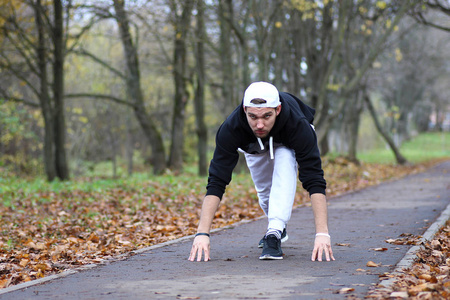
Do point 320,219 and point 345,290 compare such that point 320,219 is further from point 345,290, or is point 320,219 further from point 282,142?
point 345,290

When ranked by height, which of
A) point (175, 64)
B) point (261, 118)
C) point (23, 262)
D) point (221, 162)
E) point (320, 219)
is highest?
point (175, 64)

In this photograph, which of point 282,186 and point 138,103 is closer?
point 282,186

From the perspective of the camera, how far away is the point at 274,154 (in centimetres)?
543

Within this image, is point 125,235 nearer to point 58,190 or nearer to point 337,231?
point 337,231

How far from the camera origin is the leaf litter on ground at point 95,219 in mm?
6543

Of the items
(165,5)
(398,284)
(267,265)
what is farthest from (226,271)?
(165,5)

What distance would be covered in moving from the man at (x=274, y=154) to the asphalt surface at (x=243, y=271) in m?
0.28

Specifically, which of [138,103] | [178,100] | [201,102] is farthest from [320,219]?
[178,100]

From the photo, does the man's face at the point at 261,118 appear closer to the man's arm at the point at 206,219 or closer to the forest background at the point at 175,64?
the man's arm at the point at 206,219

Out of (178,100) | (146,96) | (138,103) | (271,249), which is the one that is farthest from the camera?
(146,96)

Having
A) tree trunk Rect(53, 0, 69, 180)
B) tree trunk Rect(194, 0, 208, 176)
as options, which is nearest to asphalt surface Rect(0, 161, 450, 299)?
tree trunk Rect(53, 0, 69, 180)

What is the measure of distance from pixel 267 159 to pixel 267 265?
101 centimetres

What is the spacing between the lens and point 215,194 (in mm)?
5273

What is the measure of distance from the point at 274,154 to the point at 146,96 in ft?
110
